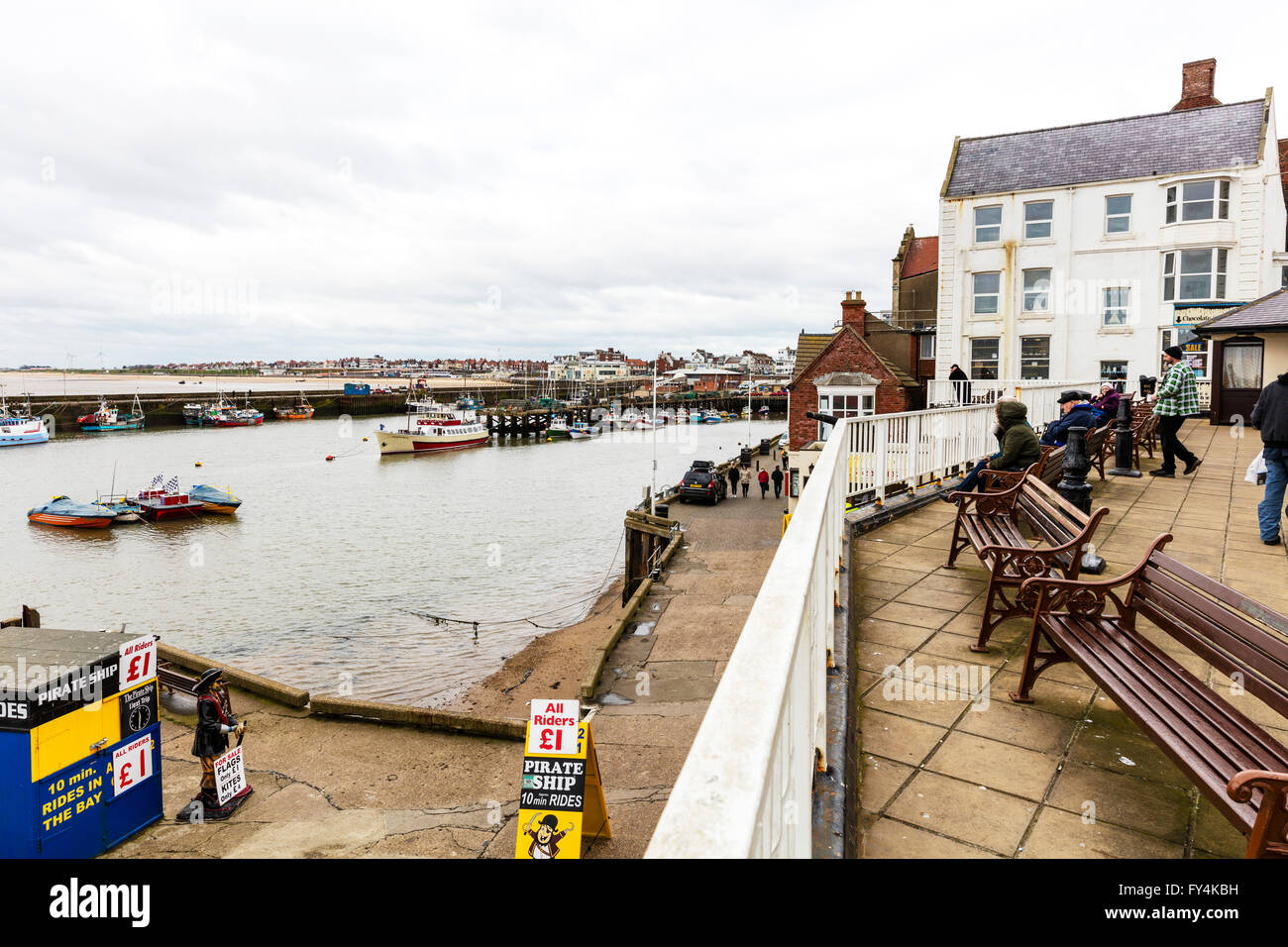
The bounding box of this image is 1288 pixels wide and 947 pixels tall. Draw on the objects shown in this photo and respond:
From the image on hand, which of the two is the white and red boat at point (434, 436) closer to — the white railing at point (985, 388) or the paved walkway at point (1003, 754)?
the white railing at point (985, 388)

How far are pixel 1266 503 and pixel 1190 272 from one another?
27288 mm

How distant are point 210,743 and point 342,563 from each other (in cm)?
2485

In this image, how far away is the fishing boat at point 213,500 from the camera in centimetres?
4322

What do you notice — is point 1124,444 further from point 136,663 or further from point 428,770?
point 136,663

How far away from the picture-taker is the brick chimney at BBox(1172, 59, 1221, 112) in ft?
104

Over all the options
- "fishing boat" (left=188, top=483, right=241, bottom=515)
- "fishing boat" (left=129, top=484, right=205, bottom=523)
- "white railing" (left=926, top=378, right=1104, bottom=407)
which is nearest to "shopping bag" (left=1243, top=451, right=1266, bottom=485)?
"white railing" (left=926, top=378, right=1104, bottom=407)

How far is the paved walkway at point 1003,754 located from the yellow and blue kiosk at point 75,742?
8185mm

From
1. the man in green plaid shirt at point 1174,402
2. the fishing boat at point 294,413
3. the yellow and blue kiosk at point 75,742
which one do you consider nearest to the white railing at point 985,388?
the man in green plaid shirt at point 1174,402

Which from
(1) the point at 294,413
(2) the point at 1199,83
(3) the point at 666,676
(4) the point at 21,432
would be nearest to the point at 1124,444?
(3) the point at 666,676

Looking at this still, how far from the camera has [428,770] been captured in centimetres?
1051

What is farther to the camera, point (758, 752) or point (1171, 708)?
point (1171, 708)

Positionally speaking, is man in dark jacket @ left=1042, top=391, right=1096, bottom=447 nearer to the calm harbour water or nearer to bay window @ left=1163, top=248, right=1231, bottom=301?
the calm harbour water

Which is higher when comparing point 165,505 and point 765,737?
point 765,737

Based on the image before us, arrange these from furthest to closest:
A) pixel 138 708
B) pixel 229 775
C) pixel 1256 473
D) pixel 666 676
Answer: pixel 666 676, pixel 1256 473, pixel 229 775, pixel 138 708
